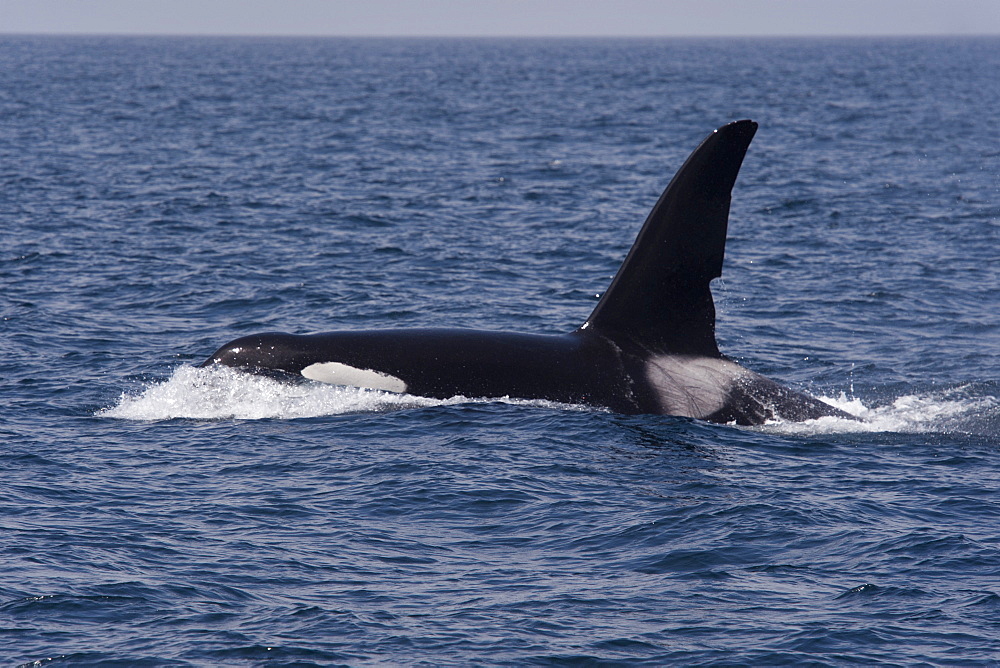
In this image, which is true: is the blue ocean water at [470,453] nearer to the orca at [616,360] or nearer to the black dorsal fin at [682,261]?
the orca at [616,360]

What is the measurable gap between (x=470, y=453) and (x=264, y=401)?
3.15 meters

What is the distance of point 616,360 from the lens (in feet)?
55.5

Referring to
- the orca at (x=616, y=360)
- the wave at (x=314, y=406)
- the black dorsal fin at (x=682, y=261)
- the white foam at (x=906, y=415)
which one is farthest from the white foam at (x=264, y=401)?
the white foam at (x=906, y=415)

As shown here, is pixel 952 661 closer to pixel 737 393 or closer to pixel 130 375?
pixel 737 393

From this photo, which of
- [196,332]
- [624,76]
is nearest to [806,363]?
[196,332]

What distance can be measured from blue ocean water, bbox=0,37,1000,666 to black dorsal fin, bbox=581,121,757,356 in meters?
1.20

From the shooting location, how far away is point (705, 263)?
1616 cm

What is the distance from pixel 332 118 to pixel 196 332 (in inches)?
2031

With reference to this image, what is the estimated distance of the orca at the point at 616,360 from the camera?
16500 millimetres

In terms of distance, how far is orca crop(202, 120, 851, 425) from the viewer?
1650cm

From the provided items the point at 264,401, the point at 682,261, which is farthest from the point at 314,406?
the point at 682,261

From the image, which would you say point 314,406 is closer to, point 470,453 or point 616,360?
point 470,453

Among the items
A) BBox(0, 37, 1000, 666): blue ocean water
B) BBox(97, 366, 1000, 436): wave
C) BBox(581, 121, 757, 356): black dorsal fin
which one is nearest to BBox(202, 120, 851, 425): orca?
BBox(581, 121, 757, 356): black dorsal fin

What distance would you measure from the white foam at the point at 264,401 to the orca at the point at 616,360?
0.12 meters
